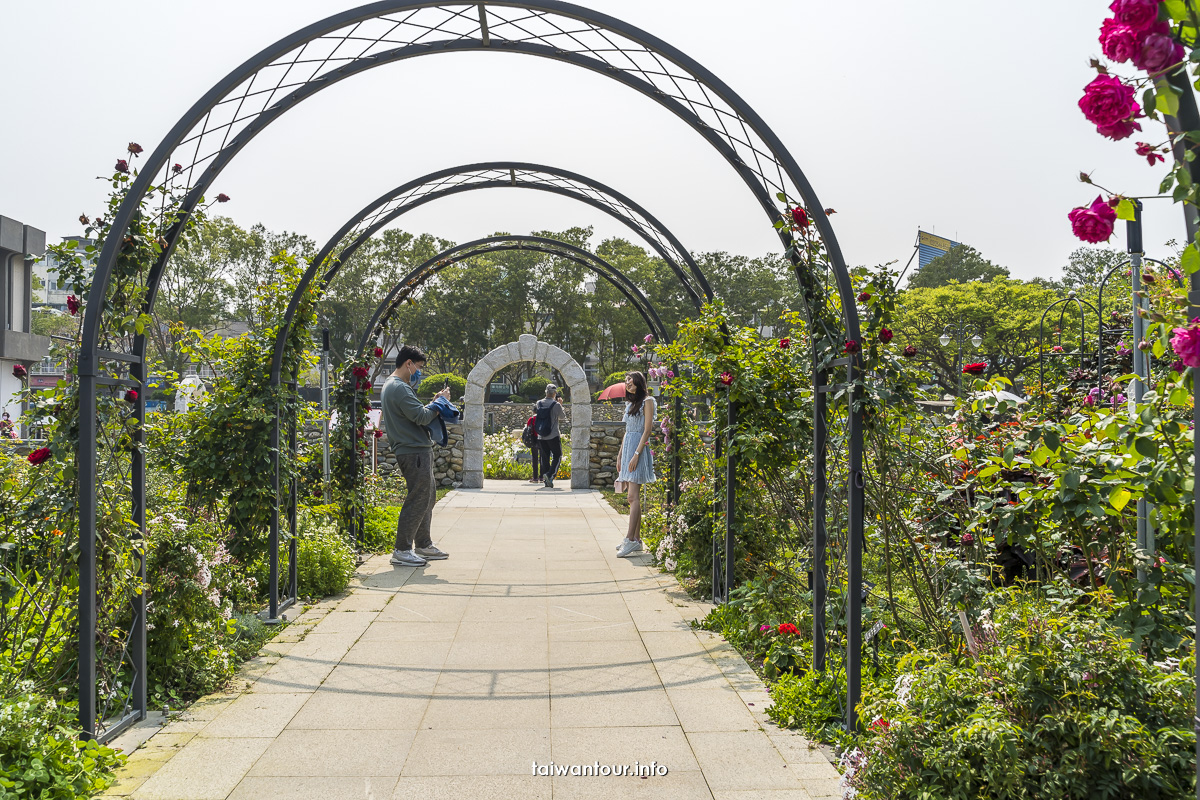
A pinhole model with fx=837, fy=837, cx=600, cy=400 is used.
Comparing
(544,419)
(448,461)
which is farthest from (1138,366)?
(448,461)


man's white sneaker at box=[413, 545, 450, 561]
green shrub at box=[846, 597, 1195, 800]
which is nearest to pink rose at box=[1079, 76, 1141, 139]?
green shrub at box=[846, 597, 1195, 800]

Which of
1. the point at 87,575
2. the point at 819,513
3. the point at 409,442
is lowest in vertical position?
the point at 87,575

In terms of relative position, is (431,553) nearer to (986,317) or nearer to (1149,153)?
(1149,153)

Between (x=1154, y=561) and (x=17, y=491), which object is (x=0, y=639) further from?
(x=1154, y=561)

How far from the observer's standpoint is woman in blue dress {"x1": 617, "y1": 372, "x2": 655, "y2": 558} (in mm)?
7648

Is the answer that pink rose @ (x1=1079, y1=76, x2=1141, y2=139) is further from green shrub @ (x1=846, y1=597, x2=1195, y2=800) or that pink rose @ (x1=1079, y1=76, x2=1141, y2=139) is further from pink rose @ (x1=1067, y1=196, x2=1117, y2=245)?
green shrub @ (x1=846, y1=597, x2=1195, y2=800)

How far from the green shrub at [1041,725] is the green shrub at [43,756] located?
2476 mm

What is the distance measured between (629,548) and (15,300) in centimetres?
2404

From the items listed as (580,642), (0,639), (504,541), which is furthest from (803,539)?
(504,541)

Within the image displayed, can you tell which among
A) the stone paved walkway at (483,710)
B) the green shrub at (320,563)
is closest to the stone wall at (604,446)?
the stone paved walkway at (483,710)

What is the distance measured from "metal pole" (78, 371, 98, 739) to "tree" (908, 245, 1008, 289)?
1745 inches

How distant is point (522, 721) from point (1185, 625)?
8.22 ft

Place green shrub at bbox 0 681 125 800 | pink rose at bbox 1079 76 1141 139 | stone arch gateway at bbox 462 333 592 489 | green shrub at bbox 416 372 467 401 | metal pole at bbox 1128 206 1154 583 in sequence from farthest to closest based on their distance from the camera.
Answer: green shrub at bbox 416 372 467 401, stone arch gateway at bbox 462 333 592 489, metal pole at bbox 1128 206 1154 583, green shrub at bbox 0 681 125 800, pink rose at bbox 1079 76 1141 139

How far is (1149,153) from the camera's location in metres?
1.80
